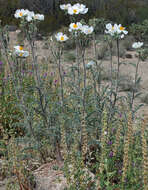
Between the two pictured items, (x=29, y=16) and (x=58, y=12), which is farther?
(x=58, y=12)

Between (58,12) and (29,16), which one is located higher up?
(58,12)

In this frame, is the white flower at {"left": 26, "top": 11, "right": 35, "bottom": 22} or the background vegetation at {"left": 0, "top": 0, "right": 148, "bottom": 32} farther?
the background vegetation at {"left": 0, "top": 0, "right": 148, "bottom": 32}

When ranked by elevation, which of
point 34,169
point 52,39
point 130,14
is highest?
point 130,14

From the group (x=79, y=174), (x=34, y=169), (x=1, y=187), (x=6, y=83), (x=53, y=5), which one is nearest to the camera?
(x=79, y=174)

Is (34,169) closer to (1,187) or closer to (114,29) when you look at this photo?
(1,187)

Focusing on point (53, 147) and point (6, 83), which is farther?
point (6, 83)

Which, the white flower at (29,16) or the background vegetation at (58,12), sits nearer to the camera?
the white flower at (29,16)

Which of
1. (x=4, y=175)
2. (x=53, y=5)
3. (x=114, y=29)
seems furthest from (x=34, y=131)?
(x=53, y=5)

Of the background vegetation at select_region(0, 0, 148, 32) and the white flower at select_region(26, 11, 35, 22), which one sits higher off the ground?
the background vegetation at select_region(0, 0, 148, 32)

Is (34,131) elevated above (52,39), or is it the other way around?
(52,39)

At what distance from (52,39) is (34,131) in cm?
114

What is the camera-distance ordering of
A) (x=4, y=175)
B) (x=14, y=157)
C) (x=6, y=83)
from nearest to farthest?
(x=14, y=157), (x=4, y=175), (x=6, y=83)

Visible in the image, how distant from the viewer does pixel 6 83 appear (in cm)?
503

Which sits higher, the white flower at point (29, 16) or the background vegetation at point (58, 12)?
the background vegetation at point (58, 12)
